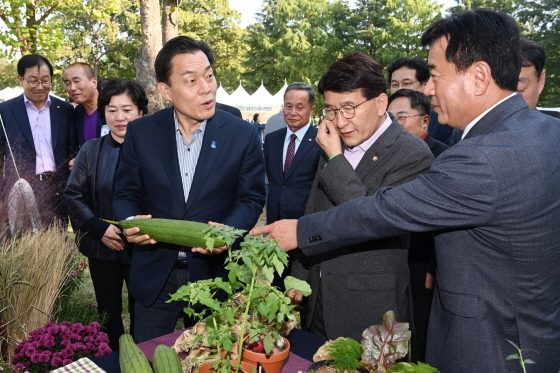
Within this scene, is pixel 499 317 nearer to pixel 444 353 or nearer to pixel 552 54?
pixel 444 353

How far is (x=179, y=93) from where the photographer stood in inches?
112

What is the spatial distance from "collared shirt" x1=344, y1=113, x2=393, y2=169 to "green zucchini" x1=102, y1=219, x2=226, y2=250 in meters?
0.91

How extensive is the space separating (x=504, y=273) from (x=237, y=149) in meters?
1.71

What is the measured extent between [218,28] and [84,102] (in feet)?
118

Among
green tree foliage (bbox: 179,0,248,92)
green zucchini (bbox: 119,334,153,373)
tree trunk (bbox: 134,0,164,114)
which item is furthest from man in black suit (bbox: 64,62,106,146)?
green tree foliage (bbox: 179,0,248,92)

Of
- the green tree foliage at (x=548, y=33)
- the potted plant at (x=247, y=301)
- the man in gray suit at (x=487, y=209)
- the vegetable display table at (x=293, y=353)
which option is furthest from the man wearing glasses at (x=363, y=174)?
the green tree foliage at (x=548, y=33)

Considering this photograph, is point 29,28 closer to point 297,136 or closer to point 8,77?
point 297,136

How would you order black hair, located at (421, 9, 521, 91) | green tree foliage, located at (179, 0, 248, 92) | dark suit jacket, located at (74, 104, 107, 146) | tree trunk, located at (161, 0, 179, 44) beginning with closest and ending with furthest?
black hair, located at (421, 9, 521, 91) < dark suit jacket, located at (74, 104, 107, 146) < tree trunk, located at (161, 0, 179, 44) < green tree foliage, located at (179, 0, 248, 92)

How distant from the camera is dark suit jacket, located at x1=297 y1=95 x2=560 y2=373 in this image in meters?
1.57

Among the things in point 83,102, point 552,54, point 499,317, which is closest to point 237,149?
point 499,317

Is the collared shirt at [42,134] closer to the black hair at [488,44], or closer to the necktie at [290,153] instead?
the necktie at [290,153]

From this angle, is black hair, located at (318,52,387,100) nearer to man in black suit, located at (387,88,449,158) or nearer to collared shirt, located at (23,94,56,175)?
man in black suit, located at (387,88,449,158)

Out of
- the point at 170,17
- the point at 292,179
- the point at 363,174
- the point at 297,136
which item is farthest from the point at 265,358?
the point at 170,17

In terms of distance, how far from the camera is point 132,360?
1532mm
